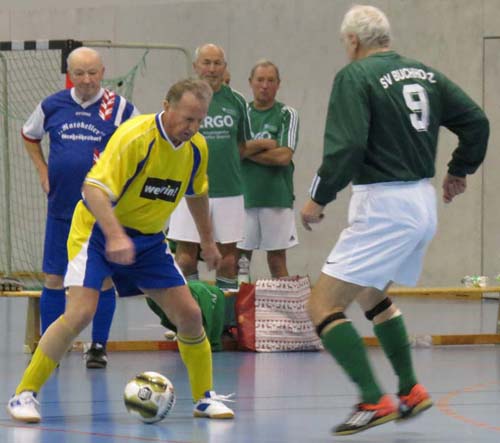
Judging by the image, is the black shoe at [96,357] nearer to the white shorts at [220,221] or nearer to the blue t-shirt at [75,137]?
the blue t-shirt at [75,137]

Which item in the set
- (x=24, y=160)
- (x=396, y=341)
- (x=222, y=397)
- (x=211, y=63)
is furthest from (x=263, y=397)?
(x=24, y=160)

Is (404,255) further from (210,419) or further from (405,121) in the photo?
(210,419)

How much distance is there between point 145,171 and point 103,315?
2.47 m

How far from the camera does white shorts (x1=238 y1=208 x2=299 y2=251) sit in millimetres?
10469

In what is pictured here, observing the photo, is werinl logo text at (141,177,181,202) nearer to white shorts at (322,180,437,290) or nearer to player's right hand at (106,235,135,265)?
player's right hand at (106,235,135,265)

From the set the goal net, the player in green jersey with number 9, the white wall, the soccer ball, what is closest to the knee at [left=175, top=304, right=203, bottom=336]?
the soccer ball

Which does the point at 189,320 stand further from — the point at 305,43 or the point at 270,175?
the point at 305,43

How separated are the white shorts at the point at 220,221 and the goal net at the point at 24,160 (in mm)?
5211

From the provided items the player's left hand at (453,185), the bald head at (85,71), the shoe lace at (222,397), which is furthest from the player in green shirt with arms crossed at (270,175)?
the player's left hand at (453,185)

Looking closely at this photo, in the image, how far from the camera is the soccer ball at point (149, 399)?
6.29 meters

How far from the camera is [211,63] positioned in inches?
379

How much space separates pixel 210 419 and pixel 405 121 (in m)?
1.69

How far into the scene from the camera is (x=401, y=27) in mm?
14414

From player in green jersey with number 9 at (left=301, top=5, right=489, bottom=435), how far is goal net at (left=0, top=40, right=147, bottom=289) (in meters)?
9.15
